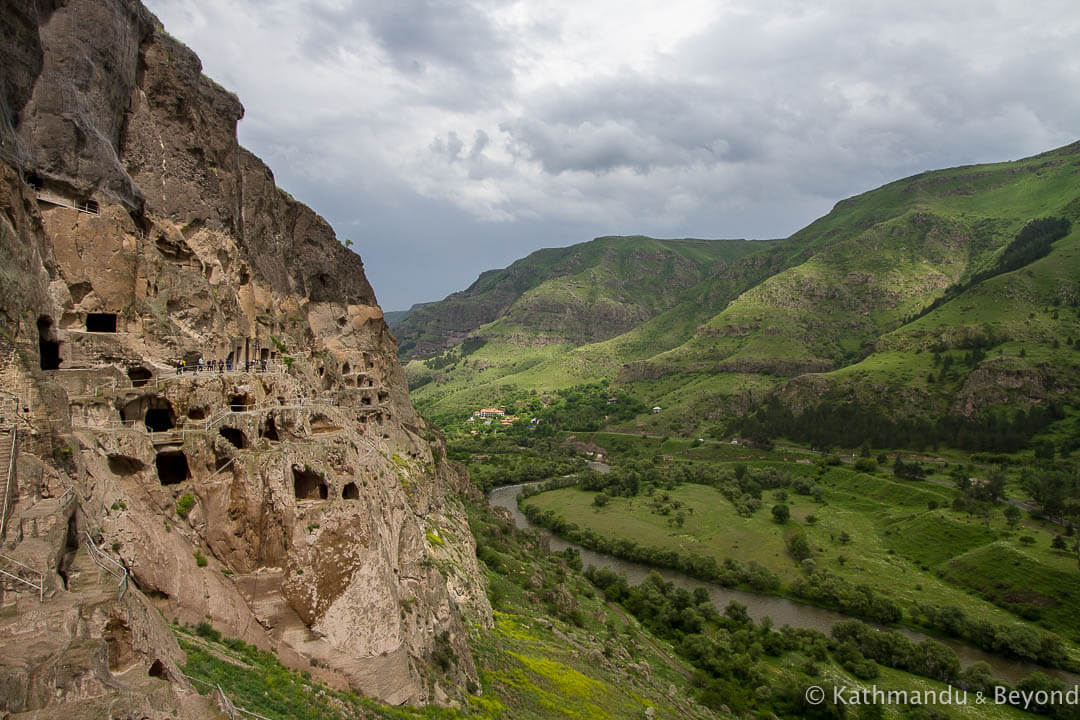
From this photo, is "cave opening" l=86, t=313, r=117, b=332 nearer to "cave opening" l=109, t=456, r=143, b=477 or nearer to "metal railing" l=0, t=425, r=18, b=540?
"cave opening" l=109, t=456, r=143, b=477

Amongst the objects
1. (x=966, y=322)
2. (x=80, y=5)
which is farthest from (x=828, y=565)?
(x=966, y=322)

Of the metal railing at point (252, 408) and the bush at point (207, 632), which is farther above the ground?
the metal railing at point (252, 408)

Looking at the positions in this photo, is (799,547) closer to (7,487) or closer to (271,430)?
(271,430)

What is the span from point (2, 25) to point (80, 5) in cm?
953

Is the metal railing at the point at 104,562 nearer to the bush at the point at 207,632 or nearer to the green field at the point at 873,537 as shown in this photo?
the bush at the point at 207,632

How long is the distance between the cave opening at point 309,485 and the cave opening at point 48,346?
1123 centimetres

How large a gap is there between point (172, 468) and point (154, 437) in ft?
5.68

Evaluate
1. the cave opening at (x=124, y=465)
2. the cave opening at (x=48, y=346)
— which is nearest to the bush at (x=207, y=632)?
the cave opening at (x=124, y=465)

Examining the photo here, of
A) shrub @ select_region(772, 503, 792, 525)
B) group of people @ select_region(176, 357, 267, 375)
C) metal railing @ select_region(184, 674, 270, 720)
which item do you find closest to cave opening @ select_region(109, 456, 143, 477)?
group of people @ select_region(176, 357, 267, 375)

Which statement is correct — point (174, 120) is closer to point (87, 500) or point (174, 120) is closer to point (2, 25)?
point (2, 25)

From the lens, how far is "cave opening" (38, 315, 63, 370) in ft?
76.9

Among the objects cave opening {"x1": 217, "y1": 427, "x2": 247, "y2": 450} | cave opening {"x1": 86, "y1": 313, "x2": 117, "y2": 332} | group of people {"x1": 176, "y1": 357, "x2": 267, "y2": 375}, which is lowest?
cave opening {"x1": 217, "y1": 427, "x2": 247, "y2": 450}

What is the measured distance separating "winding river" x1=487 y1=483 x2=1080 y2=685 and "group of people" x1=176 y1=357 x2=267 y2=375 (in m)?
65.2

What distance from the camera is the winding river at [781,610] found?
215ft
